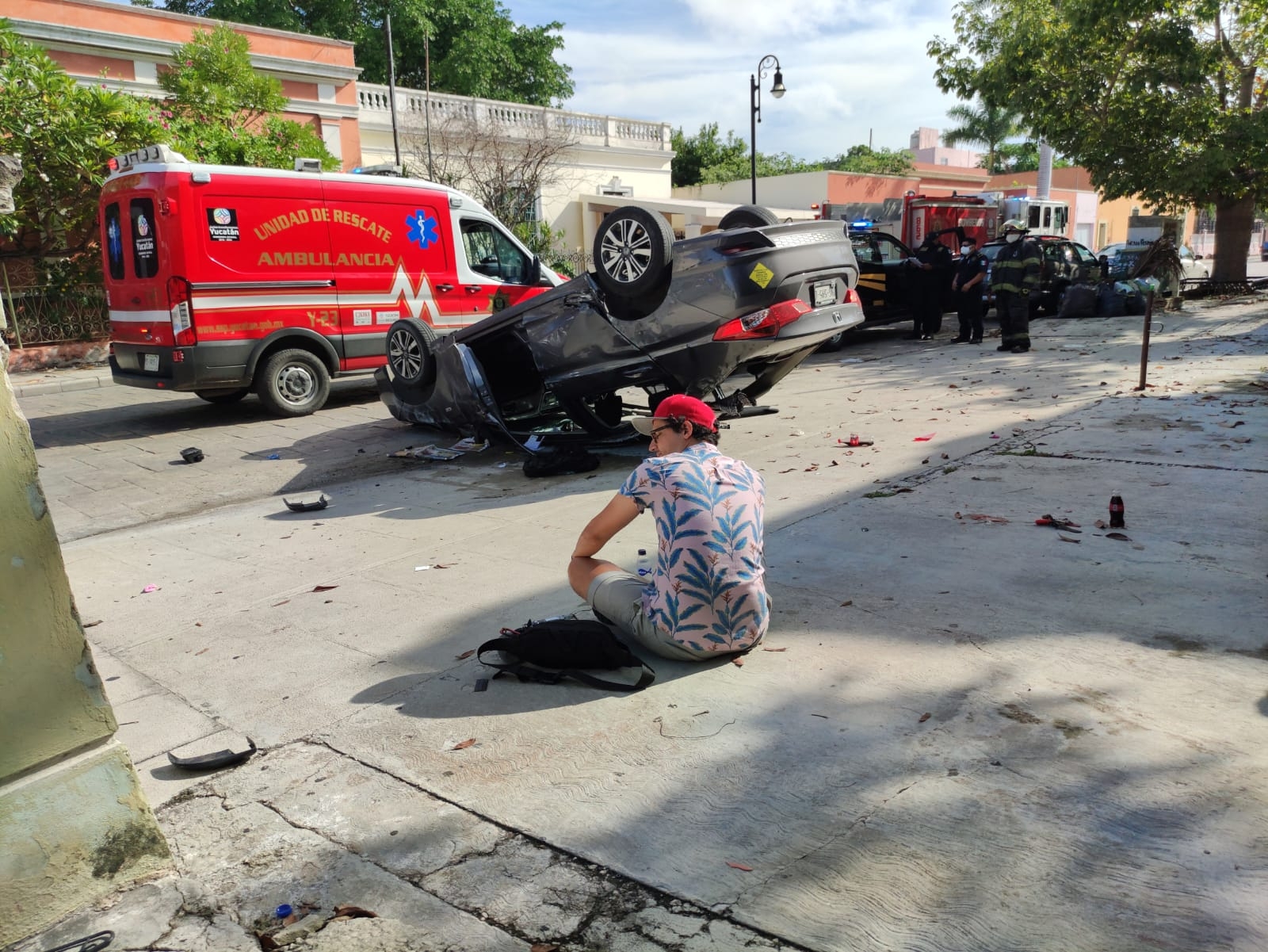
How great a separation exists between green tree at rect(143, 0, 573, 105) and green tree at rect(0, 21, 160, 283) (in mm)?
20048

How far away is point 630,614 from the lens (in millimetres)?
3943

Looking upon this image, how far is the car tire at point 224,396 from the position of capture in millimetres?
11227

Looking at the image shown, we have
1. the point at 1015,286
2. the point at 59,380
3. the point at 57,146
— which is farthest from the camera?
the point at 57,146

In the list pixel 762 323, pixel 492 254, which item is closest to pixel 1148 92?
pixel 492 254

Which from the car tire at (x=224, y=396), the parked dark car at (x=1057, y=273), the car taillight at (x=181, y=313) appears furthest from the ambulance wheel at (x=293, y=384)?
the parked dark car at (x=1057, y=273)

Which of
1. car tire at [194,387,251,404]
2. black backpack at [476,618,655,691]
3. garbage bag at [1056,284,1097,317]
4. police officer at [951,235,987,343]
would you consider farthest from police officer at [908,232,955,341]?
black backpack at [476,618,655,691]

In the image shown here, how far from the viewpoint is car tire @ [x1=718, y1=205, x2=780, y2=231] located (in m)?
7.51

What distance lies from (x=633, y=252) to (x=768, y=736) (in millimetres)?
4564

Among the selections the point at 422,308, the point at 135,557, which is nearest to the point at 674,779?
the point at 135,557

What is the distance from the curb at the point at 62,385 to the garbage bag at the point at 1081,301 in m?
16.0

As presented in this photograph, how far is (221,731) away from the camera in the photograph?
3729 millimetres

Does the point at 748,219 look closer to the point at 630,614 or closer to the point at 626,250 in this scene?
Result: the point at 626,250

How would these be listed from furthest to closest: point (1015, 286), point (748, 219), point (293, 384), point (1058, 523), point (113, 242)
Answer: point (1015, 286) → point (293, 384) → point (113, 242) → point (748, 219) → point (1058, 523)

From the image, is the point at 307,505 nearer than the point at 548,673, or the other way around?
the point at 548,673
